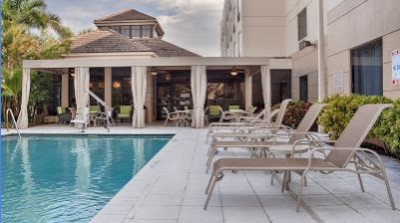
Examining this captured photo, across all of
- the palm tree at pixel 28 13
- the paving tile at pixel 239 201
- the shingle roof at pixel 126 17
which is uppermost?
the shingle roof at pixel 126 17

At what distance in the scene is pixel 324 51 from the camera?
1527 centimetres

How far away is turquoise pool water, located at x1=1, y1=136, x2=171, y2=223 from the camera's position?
5469 mm

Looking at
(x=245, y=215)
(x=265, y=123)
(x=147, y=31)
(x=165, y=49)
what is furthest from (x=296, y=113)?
(x=147, y=31)

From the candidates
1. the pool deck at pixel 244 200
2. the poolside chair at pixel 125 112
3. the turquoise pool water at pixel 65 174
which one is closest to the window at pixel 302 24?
the turquoise pool water at pixel 65 174

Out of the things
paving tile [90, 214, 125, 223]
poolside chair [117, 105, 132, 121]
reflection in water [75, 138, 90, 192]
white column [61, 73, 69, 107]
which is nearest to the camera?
paving tile [90, 214, 125, 223]

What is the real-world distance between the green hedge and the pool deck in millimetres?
635

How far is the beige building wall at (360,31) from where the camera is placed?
9086 millimetres

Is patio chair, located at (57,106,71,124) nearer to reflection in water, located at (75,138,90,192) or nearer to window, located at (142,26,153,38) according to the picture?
reflection in water, located at (75,138,90,192)

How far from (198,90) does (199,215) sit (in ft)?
45.4

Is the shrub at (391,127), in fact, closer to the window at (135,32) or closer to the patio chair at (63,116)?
the patio chair at (63,116)

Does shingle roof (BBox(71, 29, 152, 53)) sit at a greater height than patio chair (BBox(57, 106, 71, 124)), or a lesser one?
greater

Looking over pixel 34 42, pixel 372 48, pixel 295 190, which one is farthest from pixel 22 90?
pixel 295 190

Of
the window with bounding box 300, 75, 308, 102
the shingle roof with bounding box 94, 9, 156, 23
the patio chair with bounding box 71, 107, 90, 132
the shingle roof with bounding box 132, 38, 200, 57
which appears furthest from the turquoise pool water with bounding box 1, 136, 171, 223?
the shingle roof with bounding box 94, 9, 156, 23

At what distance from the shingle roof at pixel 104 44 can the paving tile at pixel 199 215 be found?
18.8 m
